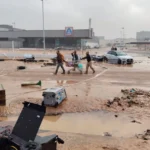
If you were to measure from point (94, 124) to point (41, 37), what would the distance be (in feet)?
286

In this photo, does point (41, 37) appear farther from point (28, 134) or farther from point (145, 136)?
point (28, 134)

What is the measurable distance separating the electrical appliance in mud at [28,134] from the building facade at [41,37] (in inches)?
3261

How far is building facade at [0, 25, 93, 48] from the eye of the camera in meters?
88.8

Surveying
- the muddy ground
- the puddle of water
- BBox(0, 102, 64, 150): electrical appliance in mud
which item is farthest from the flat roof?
BBox(0, 102, 64, 150): electrical appliance in mud

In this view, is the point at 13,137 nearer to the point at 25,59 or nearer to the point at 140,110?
the point at 140,110

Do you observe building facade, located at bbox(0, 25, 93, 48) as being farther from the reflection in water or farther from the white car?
the reflection in water

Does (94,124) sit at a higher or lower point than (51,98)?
lower

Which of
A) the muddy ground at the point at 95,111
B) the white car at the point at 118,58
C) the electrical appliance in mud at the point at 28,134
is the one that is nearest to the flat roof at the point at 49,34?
the white car at the point at 118,58

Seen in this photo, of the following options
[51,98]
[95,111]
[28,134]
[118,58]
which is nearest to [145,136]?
[95,111]

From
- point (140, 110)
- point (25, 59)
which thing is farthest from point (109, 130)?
point (25, 59)

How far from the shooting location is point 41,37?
9375cm

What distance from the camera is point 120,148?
6172 mm

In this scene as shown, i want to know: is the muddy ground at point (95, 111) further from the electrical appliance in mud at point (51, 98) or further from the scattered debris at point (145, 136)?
the electrical appliance in mud at point (51, 98)

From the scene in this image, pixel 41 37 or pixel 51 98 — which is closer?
pixel 51 98
